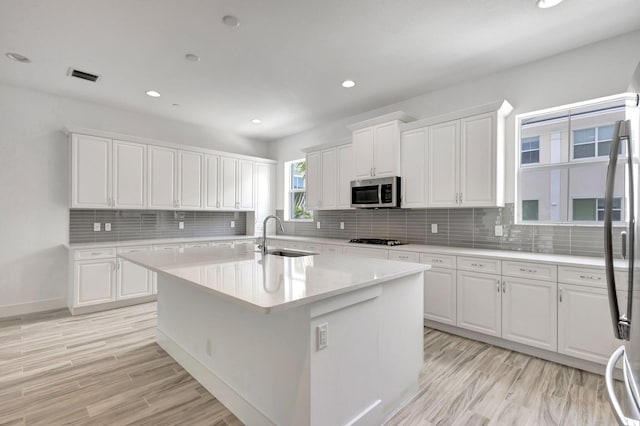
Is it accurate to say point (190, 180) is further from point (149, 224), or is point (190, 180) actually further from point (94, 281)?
point (94, 281)

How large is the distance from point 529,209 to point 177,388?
148 inches

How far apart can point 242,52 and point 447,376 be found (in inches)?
135

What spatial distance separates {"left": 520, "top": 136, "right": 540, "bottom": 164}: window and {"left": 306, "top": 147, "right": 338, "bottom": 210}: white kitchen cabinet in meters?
2.51

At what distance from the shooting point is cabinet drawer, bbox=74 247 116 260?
12.8 ft

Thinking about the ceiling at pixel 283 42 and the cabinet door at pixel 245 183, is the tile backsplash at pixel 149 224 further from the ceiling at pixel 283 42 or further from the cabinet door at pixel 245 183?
the ceiling at pixel 283 42

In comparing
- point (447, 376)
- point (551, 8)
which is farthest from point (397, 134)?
point (447, 376)

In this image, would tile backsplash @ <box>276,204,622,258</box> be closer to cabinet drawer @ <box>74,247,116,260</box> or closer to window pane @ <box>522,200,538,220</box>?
window pane @ <box>522,200,538,220</box>

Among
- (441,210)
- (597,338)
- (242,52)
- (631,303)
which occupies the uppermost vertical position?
(242,52)

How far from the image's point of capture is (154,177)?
4.70m

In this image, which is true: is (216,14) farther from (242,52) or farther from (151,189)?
(151,189)

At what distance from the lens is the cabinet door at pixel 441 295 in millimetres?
3281

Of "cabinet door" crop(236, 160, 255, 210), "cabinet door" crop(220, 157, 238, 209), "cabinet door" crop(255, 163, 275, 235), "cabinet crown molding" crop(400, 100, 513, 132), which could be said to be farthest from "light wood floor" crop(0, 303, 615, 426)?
"cabinet door" crop(255, 163, 275, 235)

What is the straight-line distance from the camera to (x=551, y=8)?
237cm

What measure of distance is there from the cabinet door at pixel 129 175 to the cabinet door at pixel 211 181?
3.19 feet
